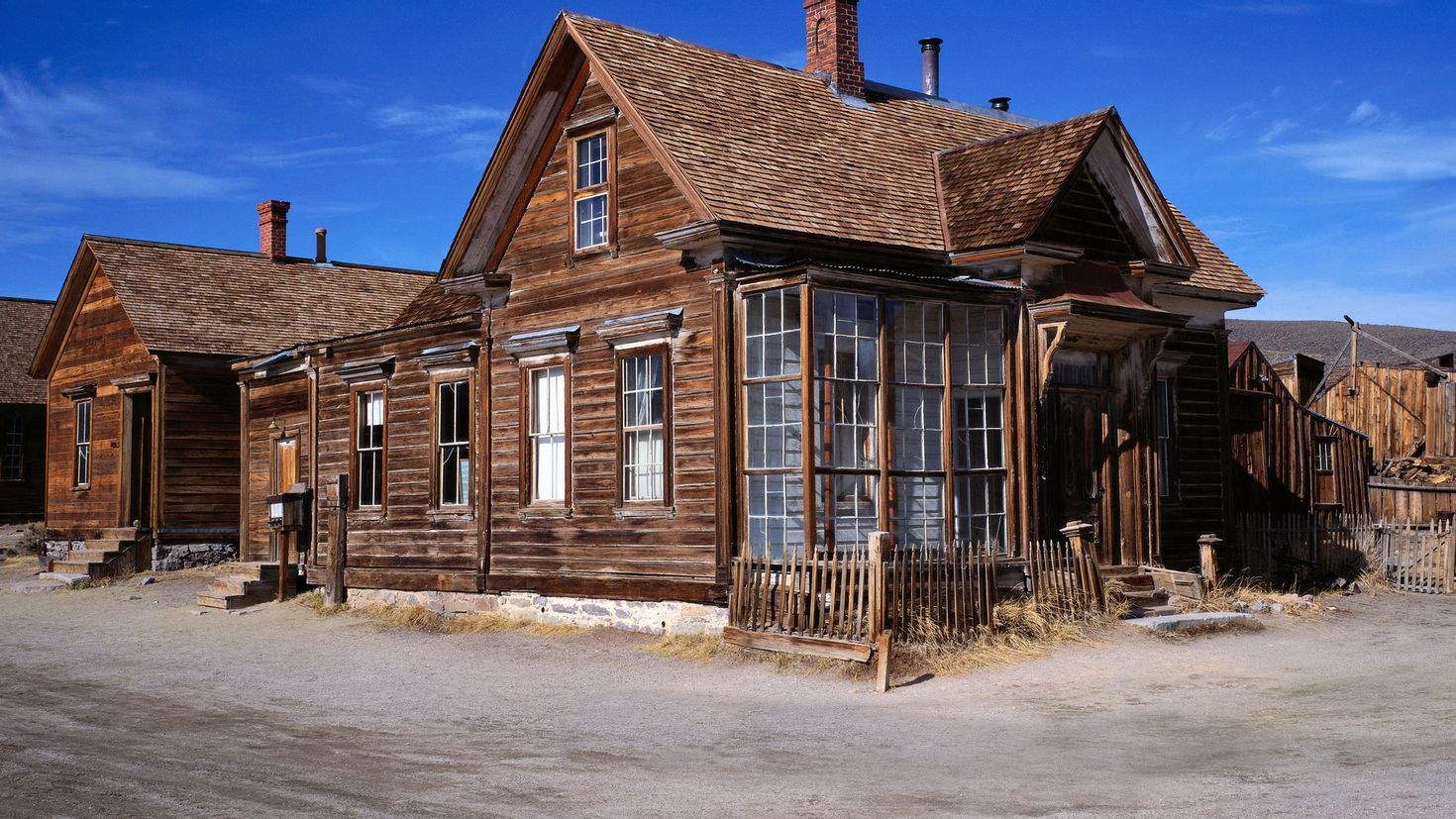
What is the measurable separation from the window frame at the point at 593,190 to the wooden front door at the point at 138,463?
15.2 meters

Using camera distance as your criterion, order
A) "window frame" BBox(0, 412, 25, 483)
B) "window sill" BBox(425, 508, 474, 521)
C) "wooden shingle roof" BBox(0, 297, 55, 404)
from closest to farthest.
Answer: "window sill" BBox(425, 508, 474, 521) < "wooden shingle roof" BBox(0, 297, 55, 404) < "window frame" BBox(0, 412, 25, 483)

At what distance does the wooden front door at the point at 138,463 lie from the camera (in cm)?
2853

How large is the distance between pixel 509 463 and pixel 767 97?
6.23m

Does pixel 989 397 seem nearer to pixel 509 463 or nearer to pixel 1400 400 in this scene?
pixel 509 463

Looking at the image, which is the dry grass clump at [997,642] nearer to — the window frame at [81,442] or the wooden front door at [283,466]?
the wooden front door at [283,466]

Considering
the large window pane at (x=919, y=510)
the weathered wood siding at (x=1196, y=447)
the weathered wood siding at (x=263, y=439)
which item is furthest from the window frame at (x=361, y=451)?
the weathered wood siding at (x=1196, y=447)

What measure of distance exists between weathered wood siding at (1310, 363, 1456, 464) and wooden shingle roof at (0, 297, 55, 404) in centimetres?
3450

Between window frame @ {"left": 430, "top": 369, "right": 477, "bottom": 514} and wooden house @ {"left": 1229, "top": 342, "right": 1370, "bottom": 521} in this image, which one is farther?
wooden house @ {"left": 1229, "top": 342, "right": 1370, "bottom": 521}

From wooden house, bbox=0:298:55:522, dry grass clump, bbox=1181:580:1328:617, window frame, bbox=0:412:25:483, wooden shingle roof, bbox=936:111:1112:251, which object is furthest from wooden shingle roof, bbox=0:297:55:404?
dry grass clump, bbox=1181:580:1328:617

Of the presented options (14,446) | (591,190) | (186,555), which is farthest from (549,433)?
(14,446)

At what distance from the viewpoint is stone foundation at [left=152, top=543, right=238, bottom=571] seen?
27828 mm

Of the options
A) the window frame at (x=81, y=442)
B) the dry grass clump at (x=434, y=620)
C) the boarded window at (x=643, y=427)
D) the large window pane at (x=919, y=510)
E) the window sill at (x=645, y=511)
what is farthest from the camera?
the window frame at (x=81, y=442)

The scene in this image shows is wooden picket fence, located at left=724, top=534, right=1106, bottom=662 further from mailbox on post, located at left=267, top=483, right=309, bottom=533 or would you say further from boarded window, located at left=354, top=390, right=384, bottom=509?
mailbox on post, located at left=267, top=483, right=309, bottom=533

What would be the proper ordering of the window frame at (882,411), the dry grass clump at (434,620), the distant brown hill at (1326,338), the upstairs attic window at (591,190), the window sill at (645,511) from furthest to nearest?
1. the distant brown hill at (1326,338)
2. the dry grass clump at (434,620)
3. the upstairs attic window at (591,190)
4. the window sill at (645,511)
5. the window frame at (882,411)
